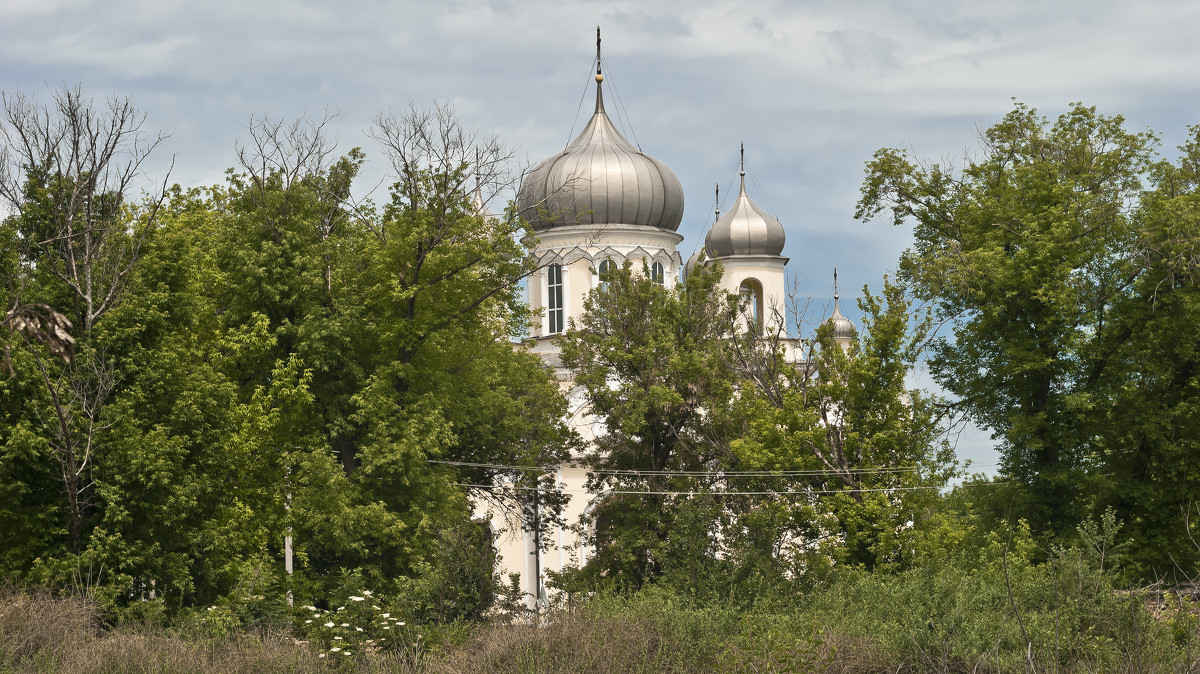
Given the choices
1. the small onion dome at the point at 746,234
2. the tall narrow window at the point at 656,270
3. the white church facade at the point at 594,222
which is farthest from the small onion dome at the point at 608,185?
the small onion dome at the point at 746,234

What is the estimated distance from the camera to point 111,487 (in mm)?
19734

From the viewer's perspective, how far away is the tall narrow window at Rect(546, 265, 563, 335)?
38.2m

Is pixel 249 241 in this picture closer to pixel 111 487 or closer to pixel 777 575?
pixel 111 487

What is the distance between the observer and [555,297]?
38406mm

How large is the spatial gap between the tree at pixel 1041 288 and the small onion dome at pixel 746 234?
15825 millimetres

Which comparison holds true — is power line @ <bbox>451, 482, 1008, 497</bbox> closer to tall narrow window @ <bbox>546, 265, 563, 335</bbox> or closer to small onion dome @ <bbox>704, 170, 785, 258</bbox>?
tall narrow window @ <bbox>546, 265, 563, 335</bbox>

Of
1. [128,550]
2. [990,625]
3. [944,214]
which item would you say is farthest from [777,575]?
[944,214]

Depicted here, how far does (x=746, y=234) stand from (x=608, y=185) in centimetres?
754

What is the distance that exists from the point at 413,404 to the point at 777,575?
27.1ft

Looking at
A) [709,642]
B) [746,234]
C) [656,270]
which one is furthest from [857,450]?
[746,234]

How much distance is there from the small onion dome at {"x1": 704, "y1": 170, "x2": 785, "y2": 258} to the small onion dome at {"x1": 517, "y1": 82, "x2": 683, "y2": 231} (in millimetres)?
5029

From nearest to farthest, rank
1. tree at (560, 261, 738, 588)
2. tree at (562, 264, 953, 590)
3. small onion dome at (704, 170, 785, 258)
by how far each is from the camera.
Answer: tree at (562, 264, 953, 590)
tree at (560, 261, 738, 588)
small onion dome at (704, 170, 785, 258)

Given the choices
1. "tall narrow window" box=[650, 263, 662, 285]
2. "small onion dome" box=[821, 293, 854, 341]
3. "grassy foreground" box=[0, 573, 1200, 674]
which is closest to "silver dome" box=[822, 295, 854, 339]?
"small onion dome" box=[821, 293, 854, 341]

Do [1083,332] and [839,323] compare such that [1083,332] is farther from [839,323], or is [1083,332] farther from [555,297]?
[839,323]
